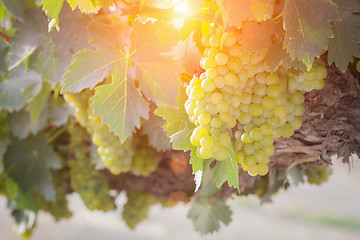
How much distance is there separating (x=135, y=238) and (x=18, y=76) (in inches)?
123

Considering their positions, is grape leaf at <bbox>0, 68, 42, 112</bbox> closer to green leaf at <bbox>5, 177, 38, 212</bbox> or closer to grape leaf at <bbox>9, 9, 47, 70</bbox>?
grape leaf at <bbox>9, 9, 47, 70</bbox>

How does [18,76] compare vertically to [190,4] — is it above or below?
below

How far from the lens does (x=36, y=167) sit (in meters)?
0.85

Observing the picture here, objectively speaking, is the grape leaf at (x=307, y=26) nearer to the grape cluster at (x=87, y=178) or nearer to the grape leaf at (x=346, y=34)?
the grape leaf at (x=346, y=34)

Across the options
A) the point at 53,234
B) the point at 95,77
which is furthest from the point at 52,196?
the point at 53,234

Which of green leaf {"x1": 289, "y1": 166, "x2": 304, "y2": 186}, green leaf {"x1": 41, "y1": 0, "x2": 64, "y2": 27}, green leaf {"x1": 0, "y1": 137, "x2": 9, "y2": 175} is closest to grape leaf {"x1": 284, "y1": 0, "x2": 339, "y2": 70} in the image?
green leaf {"x1": 41, "y1": 0, "x2": 64, "y2": 27}

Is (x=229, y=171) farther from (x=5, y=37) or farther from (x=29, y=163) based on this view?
(x=29, y=163)

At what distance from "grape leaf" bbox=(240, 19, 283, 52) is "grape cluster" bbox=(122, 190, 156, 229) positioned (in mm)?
587

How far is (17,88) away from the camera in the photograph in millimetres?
678

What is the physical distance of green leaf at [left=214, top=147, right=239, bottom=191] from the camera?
0.37 metres

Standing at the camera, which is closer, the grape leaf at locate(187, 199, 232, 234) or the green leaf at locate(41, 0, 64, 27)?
the green leaf at locate(41, 0, 64, 27)

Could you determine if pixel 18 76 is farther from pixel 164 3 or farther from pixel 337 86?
pixel 337 86

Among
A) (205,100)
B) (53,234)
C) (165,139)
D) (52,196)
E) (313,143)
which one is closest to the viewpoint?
(205,100)

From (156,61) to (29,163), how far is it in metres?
0.59
